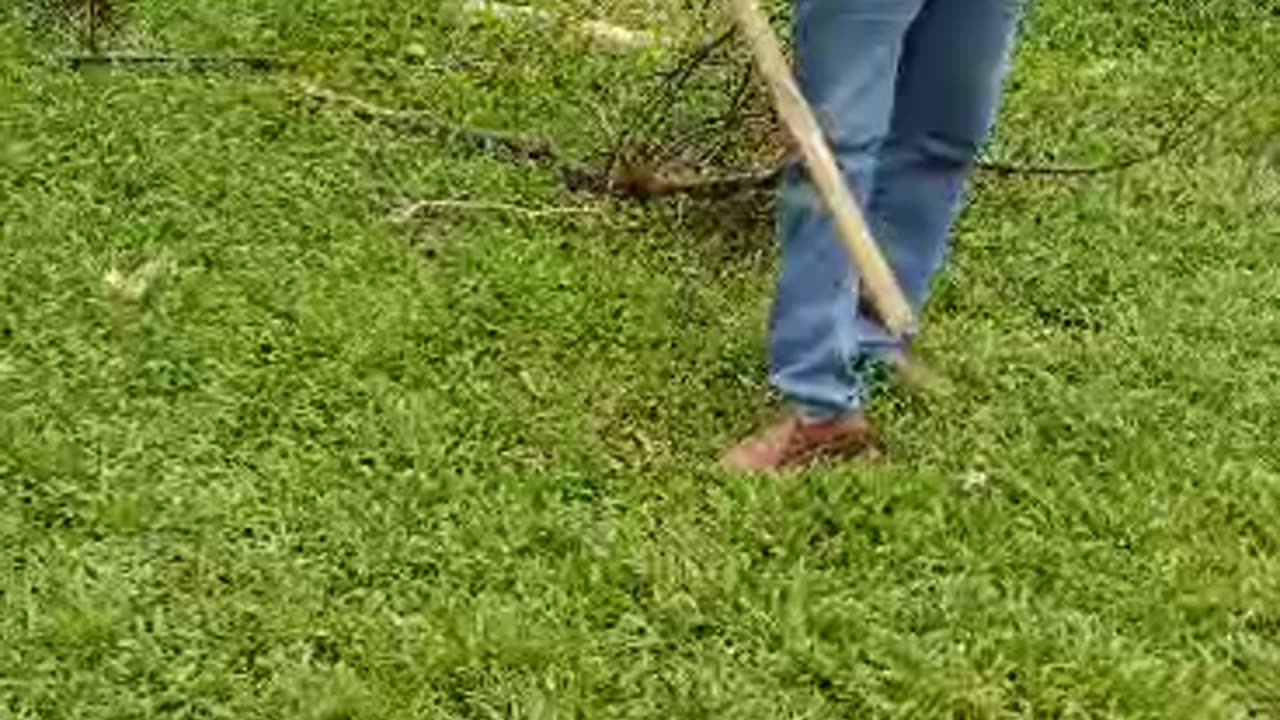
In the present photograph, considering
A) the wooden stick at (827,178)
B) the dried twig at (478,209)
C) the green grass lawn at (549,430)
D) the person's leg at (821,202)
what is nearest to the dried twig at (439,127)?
the green grass lawn at (549,430)

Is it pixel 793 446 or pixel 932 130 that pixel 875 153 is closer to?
pixel 932 130

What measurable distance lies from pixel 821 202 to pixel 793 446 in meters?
0.47

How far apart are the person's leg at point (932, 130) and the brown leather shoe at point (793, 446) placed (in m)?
0.31

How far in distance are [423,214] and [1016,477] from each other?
142 centimetres

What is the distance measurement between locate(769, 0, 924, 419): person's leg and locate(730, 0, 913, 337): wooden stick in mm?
398

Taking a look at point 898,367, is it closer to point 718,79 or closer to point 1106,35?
point 718,79

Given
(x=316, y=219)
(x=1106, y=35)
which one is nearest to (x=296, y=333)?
(x=316, y=219)

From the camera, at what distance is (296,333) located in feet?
13.2

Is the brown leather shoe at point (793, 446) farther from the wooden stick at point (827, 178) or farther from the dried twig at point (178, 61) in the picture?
the dried twig at point (178, 61)

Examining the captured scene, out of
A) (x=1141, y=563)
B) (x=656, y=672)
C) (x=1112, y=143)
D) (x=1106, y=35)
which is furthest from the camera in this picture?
(x=1106, y=35)

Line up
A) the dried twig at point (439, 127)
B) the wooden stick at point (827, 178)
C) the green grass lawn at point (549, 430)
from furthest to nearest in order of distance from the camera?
the dried twig at point (439, 127) → the green grass lawn at point (549, 430) → the wooden stick at point (827, 178)

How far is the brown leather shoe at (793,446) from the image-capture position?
368 centimetres

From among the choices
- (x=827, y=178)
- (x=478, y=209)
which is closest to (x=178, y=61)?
(x=478, y=209)

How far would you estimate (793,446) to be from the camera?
12.1 ft
